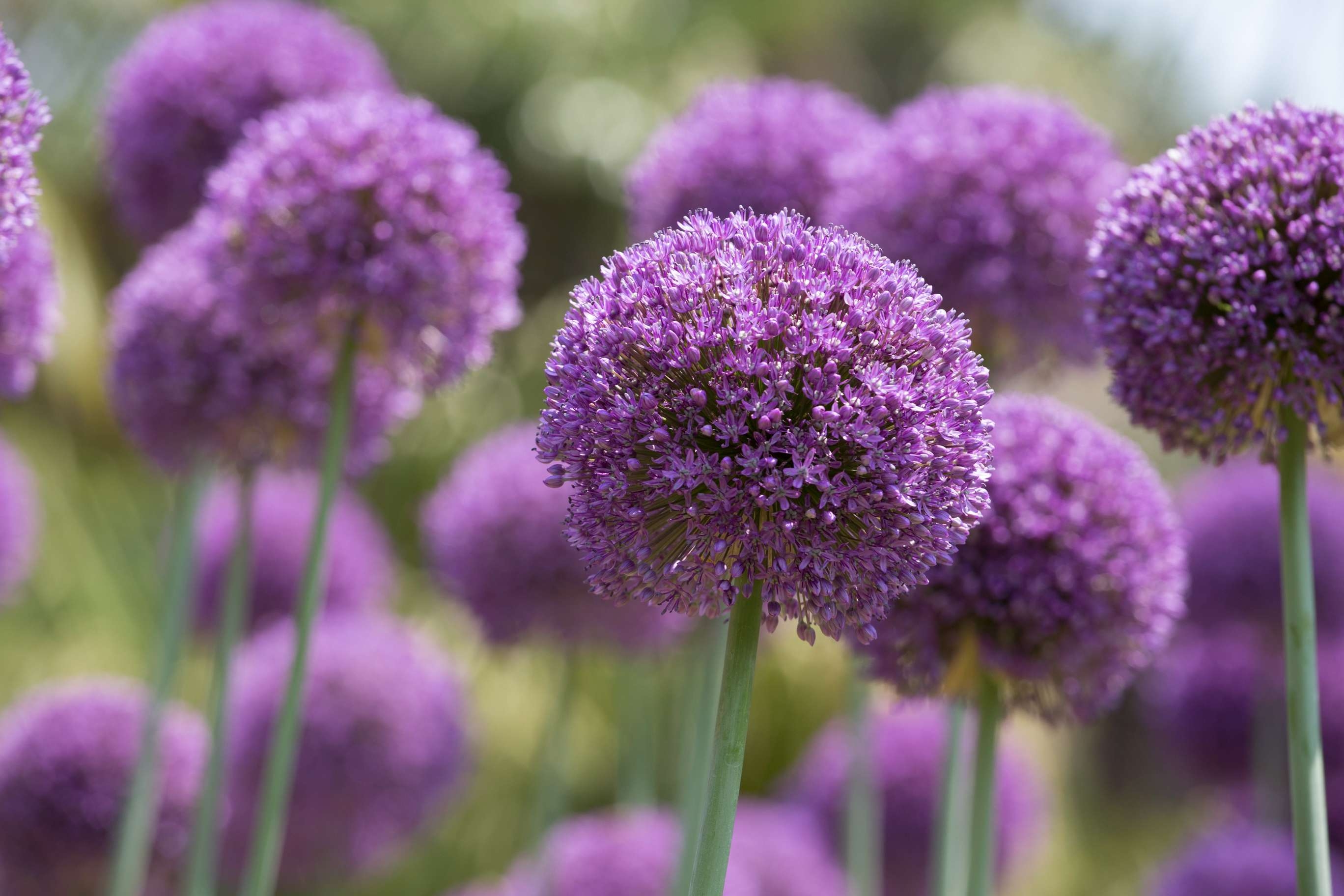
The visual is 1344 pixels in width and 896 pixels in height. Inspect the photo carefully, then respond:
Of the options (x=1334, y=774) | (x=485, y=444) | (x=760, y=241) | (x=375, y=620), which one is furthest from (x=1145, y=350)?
(x=375, y=620)

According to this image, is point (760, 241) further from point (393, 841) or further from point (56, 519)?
point (56, 519)

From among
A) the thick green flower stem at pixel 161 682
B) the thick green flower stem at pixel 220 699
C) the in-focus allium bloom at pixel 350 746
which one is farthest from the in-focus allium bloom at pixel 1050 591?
the in-focus allium bloom at pixel 350 746

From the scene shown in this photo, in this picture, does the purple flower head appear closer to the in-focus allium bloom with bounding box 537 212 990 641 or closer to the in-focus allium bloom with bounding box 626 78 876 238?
the in-focus allium bloom with bounding box 626 78 876 238

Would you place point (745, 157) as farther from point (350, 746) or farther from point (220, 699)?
point (350, 746)

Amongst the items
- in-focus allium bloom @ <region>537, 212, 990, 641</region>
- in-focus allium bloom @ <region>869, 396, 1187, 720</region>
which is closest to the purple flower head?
in-focus allium bloom @ <region>869, 396, 1187, 720</region>

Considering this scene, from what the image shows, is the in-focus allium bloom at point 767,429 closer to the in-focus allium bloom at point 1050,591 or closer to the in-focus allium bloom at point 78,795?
the in-focus allium bloom at point 1050,591

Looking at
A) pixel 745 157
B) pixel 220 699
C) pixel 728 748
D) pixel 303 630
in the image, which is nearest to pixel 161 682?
pixel 220 699
